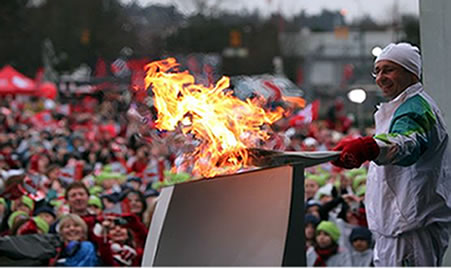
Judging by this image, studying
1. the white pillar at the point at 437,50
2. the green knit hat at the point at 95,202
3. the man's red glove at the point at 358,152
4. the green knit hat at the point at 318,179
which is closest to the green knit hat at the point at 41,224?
the green knit hat at the point at 95,202

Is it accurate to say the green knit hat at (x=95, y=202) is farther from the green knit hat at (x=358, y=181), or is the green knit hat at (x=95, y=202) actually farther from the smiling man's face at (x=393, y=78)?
the smiling man's face at (x=393, y=78)

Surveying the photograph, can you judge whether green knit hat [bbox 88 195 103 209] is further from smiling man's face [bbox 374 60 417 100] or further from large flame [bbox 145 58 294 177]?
smiling man's face [bbox 374 60 417 100]

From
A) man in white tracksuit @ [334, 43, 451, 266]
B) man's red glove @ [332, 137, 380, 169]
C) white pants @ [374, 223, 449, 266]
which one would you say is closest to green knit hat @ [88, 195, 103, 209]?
man in white tracksuit @ [334, 43, 451, 266]

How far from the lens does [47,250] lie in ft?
20.3

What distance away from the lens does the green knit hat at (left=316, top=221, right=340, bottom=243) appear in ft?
23.5

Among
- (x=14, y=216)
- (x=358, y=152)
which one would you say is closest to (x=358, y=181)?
(x=14, y=216)

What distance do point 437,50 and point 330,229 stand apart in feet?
7.70

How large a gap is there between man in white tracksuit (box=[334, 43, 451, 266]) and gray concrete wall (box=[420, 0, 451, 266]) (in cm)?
86

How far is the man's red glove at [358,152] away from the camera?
12.9ft

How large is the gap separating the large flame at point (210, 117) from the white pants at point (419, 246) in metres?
0.89

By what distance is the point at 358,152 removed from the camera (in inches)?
155

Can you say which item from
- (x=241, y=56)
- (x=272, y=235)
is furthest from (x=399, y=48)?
(x=241, y=56)

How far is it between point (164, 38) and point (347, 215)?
16577 mm

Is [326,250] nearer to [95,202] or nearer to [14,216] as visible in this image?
[95,202]
